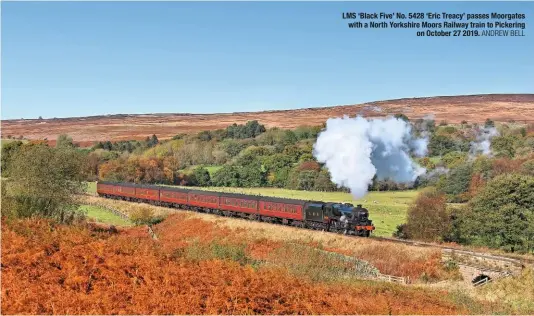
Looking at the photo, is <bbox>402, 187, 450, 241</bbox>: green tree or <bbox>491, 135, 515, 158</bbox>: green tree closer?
<bbox>402, 187, 450, 241</bbox>: green tree

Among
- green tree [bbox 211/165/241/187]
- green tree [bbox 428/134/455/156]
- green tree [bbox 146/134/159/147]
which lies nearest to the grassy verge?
green tree [bbox 211/165/241/187]

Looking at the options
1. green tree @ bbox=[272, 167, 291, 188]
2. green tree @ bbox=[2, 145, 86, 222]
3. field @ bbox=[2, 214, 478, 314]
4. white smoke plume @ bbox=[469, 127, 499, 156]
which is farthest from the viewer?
white smoke plume @ bbox=[469, 127, 499, 156]

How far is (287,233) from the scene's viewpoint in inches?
1710

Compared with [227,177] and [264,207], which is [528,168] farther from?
[227,177]

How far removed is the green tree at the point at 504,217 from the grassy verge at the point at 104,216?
3591cm

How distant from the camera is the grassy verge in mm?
57700

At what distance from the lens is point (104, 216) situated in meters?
63.0

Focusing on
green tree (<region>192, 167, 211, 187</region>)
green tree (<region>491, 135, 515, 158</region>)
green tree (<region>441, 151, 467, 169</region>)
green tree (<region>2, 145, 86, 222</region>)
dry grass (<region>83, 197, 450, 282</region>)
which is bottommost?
Result: green tree (<region>192, 167, 211, 187</region>)

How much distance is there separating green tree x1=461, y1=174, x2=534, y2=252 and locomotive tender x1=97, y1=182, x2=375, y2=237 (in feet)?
33.8

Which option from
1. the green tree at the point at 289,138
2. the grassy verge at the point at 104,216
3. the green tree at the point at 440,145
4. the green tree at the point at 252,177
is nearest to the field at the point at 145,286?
the grassy verge at the point at 104,216

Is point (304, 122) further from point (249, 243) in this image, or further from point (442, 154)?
point (249, 243)

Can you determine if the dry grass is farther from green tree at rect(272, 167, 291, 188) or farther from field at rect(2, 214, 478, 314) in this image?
green tree at rect(272, 167, 291, 188)

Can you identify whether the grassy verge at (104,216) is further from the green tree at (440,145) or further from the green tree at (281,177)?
the green tree at (440,145)

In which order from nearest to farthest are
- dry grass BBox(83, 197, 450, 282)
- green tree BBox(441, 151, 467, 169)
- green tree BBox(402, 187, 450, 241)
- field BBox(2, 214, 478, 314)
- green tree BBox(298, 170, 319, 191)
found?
1. field BBox(2, 214, 478, 314)
2. dry grass BBox(83, 197, 450, 282)
3. green tree BBox(402, 187, 450, 241)
4. green tree BBox(441, 151, 467, 169)
5. green tree BBox(298, 170, 319, 191)
